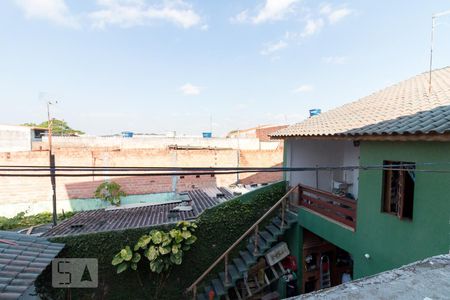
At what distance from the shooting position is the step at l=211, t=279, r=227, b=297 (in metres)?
7.28

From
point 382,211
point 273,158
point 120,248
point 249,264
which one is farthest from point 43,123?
point 382,211

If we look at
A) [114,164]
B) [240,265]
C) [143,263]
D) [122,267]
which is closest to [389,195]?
[240,265]

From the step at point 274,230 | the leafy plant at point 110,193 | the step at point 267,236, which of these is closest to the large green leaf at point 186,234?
the step at point 267,236

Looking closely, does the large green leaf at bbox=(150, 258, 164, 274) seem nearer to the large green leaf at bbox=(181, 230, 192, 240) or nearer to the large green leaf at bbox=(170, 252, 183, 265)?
the large green leaf at bbox=(170, 252, 183, 265)

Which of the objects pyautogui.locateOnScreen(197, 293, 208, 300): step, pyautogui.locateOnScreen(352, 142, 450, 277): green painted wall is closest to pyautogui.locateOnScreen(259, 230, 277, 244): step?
pyautogui.locateOnScreen(352, 142, 450, 277): green painted wall

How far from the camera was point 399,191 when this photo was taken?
15.6 ft

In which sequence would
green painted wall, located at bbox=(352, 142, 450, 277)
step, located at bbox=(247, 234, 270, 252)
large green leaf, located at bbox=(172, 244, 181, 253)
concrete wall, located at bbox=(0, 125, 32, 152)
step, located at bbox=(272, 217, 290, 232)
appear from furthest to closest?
concrete wall, located at bbox=(0, 125, 32, 152) < step, located at bbox=(272, 217, 290, 232) < step, located at bbox=(247, 234, 270, 252) < large green leaf, located at bbox=(172, 244, 181, 253) < green painted wall, located at bbox=(352, 142, 450, 277)

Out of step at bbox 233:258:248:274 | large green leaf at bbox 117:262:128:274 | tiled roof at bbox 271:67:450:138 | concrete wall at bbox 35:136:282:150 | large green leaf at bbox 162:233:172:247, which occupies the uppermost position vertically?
tiled roof at bbox 271:67:450:138

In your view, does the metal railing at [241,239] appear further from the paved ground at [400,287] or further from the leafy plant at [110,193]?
the leafy plant at [110,193]

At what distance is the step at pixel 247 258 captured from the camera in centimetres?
737

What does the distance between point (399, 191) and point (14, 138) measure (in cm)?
2820

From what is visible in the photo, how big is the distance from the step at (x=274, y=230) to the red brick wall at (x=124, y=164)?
996 cm

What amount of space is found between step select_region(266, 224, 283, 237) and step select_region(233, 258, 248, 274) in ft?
4.26

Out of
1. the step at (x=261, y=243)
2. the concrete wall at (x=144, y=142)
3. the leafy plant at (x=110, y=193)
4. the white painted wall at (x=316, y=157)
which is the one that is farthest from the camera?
the concrete wall at (x=144, y=142)
